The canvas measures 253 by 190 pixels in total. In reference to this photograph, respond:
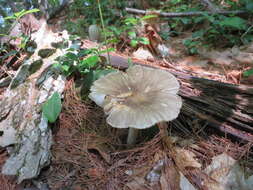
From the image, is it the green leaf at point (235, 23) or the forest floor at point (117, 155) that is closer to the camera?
the forest floor at point (117, 155)

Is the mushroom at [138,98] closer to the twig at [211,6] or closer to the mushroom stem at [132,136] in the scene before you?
the mushroom stem at [132,136]

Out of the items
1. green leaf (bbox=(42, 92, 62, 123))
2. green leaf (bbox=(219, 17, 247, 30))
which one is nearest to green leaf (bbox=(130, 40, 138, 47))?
green leaf (bbox=(219, 17, 247, 30))

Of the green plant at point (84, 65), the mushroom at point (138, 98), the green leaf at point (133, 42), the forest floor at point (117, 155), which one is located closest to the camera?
the mushroom at point (138, 98)

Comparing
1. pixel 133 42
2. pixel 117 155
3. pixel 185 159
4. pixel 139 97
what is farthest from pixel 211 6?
pixel 117 155

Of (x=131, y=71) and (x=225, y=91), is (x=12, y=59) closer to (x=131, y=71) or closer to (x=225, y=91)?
(x=131, y=71)

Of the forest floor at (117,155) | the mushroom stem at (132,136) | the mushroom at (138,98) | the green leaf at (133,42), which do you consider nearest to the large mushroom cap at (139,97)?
Result: the mushroom at (138,98)

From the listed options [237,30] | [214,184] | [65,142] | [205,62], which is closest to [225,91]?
[214,184]

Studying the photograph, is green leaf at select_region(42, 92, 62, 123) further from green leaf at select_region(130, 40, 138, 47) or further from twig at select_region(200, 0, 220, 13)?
twig at select_region(200, 0, 220, 13)
